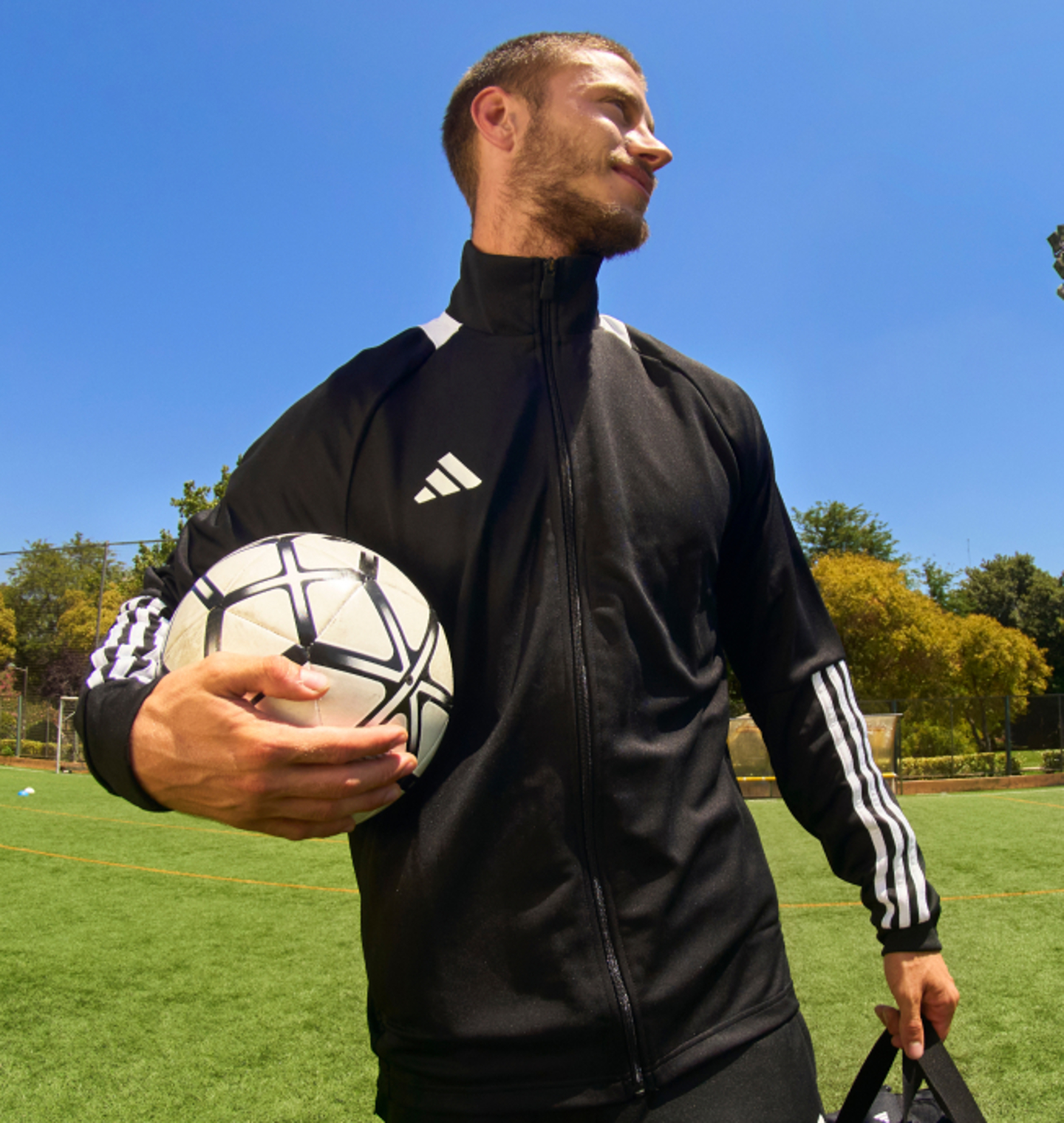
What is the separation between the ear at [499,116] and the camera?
5.79 ft

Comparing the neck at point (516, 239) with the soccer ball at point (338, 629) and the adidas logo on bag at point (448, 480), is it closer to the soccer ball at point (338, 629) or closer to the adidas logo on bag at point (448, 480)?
the adidas logo on bag at point (448, 480)

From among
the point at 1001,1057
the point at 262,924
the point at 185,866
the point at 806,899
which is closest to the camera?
the point at 1001,1057

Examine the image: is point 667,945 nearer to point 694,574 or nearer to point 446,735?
point 446,735

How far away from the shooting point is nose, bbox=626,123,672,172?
1.71m

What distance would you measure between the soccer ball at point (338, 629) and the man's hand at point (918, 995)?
90 centimetres

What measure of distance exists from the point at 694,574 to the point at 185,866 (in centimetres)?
805

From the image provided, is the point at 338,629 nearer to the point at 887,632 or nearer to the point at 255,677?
the point at 255,677

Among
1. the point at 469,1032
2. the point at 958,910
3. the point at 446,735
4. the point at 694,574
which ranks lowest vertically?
the point at 958,910

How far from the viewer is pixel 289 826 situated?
1.24 m

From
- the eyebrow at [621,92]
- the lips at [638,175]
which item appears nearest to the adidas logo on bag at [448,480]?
the lips at [638,175]

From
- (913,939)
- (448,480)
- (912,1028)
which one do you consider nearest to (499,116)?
(448,480)

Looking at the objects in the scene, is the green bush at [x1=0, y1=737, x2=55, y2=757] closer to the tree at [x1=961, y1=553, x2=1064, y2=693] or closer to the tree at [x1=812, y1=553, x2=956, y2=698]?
the tree at [x1=812, y1=553, x2=956, y2=698]

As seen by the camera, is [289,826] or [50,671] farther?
[50,671]

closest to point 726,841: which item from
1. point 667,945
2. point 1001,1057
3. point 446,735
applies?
point 667,945
